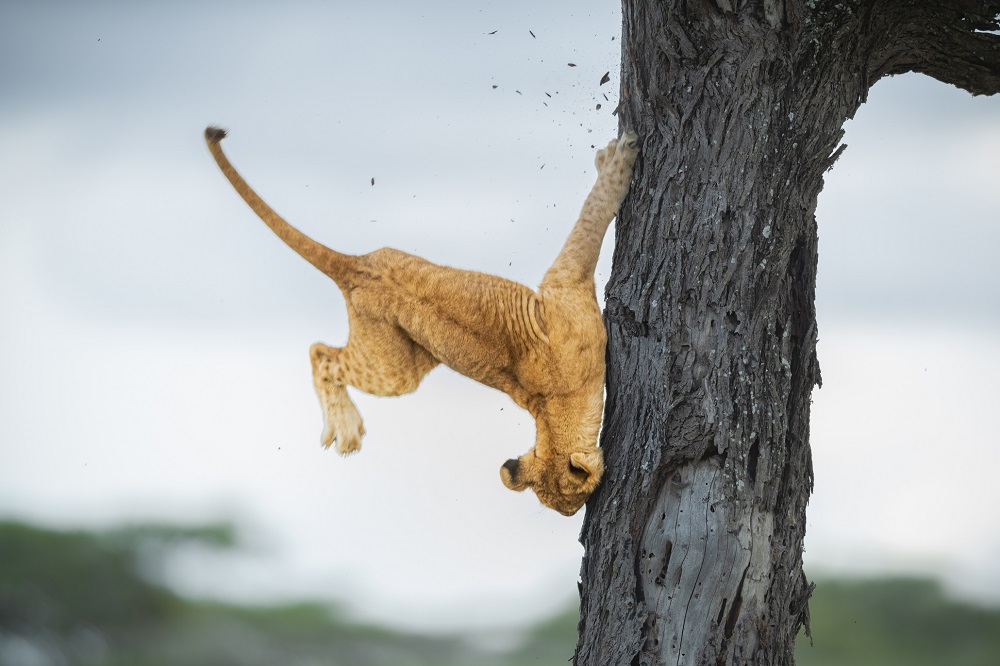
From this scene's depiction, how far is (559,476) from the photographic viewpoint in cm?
480

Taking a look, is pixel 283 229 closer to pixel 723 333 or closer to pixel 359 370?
pixel 359 370

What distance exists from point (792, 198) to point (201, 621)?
1867 centimetres

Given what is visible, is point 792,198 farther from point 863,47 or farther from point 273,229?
point 273,229

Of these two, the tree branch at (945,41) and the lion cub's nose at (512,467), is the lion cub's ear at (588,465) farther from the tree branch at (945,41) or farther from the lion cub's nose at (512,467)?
the tree branch at (945,41)

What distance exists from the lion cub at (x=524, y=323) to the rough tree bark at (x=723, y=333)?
0.66 ft

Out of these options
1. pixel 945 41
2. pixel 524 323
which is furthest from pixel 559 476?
pixel 945 41

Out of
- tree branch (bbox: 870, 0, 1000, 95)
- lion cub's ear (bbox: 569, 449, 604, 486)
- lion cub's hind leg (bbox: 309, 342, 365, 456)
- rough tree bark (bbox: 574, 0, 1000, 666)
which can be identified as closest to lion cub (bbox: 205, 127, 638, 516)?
lion cub's ear (bbox: 569, 449, 604, 486)

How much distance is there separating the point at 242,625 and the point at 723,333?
17408 mm

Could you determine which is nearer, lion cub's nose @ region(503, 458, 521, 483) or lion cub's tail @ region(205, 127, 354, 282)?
lion cub's nose @ region(503, 458, 521, 483)

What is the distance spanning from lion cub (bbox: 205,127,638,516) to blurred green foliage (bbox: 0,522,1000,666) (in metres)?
13.1

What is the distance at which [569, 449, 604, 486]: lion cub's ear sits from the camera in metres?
4.69

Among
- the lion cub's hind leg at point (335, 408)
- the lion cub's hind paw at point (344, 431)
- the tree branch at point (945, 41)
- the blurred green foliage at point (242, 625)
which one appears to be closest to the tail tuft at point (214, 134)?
the lion cub's hind leg at point (335, 408)

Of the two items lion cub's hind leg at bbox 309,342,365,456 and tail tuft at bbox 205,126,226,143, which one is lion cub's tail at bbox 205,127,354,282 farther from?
lion cub's hind leg at bbox 309,342,365,456

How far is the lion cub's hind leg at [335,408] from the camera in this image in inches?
226
